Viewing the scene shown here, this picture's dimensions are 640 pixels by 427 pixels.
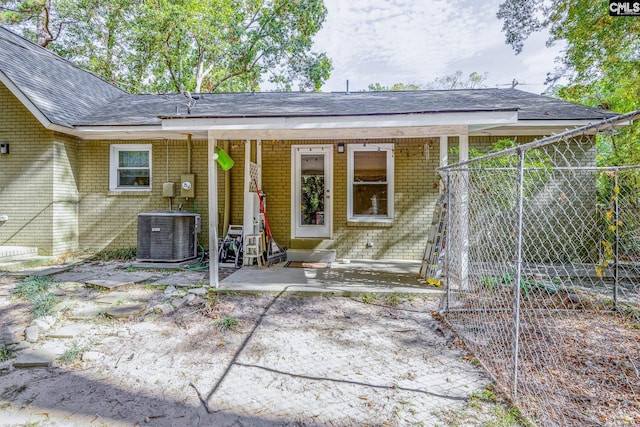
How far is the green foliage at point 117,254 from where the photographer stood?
294 inches

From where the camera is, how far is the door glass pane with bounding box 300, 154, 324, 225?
25.1ft

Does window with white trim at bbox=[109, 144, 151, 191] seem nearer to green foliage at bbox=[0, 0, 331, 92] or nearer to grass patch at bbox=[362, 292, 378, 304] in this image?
grass patch at bbox=[362, 292, 378, 304]

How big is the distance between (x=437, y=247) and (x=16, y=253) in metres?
8.21

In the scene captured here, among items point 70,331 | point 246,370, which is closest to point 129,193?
Result: point 70,331

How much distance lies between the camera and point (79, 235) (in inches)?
310

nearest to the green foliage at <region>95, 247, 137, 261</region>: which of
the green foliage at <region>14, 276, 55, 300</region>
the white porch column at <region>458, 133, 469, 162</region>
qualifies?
the green foliage at <region>14, 276, 55, 300</region>

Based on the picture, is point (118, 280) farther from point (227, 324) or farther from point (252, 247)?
point (227, 324)

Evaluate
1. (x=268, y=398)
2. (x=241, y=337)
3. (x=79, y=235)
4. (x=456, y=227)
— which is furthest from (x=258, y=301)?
(x=79, y=235)

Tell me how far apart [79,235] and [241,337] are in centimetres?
652

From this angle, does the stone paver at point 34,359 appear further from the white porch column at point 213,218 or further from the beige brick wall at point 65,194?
the beige brick wall at point 65,194

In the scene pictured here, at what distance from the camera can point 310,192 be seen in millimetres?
7684

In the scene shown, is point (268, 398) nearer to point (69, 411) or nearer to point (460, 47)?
point (69, 411)

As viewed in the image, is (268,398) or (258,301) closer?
(268,398)

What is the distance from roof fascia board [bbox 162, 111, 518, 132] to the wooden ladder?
1278 mm
